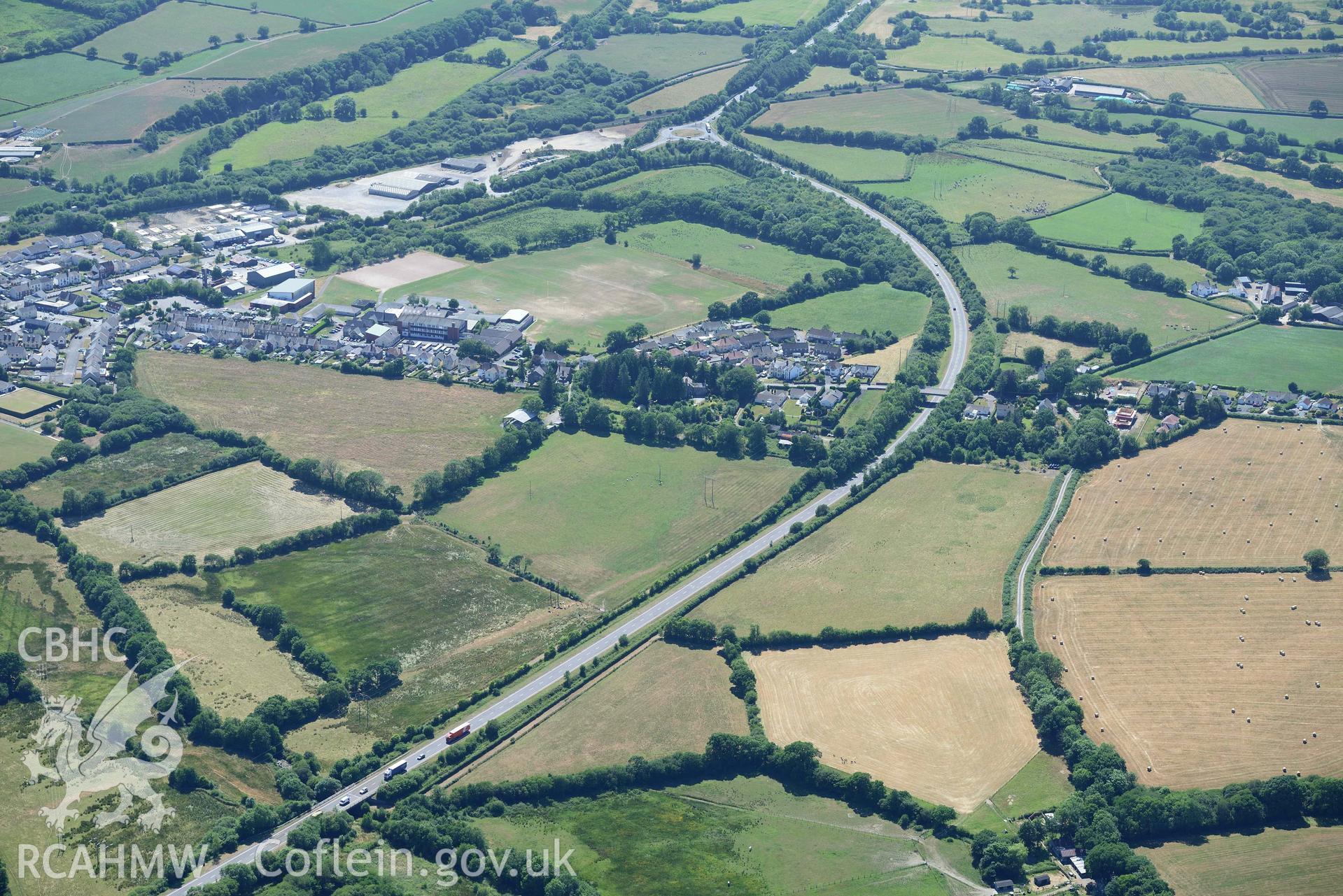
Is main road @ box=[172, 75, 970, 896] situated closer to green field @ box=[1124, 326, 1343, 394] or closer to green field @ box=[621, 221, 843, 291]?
green field @ box=[1124, 326, 1343, 394]

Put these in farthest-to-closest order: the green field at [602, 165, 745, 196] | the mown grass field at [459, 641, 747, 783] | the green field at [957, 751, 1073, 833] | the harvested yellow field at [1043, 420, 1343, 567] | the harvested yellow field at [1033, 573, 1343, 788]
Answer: the green field at [602, 165, 745, 196] → the harvested yellow field at [1043, 420, 1343, 567] → the mown grass field at [459, 641, 747, 783] → the harvested yellow field at [1033, 573, 1343, 788] → the green field at [957, 751, 1073, 833]

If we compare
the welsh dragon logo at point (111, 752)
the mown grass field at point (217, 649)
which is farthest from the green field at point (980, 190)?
the welsh dragon logo at point (111, 752)

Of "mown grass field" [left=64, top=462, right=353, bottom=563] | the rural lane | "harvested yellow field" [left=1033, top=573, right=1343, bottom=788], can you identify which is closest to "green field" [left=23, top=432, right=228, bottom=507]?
"mown grass field" [left=64, top=462, right=353, bottom=563]

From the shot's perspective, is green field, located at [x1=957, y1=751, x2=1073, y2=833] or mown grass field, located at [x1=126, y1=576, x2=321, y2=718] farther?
mown grass field, located at [x1=126, y1=576, x2=321, y2=718]

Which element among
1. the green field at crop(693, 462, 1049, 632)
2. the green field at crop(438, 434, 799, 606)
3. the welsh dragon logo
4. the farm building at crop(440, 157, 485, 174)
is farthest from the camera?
the farm building at crop(440, 157, 485, 174)

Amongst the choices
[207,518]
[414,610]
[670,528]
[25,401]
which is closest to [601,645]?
[414,610]

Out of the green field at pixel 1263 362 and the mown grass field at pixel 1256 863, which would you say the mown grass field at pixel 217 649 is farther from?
the green field at pixel 1263 362
